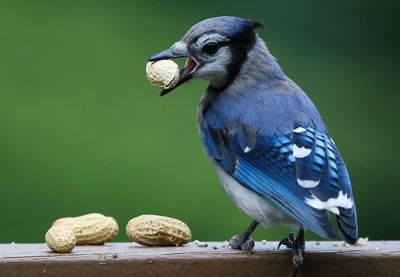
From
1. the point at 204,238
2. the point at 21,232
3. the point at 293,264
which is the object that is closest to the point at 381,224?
the point at 204,238

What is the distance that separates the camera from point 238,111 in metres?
2.45

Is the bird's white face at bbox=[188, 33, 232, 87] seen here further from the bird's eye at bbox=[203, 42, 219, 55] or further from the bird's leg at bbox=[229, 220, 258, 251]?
the bird's leg at bbox=[229, 220, 258, 251]

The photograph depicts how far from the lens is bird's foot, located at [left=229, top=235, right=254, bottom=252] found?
2133 mm

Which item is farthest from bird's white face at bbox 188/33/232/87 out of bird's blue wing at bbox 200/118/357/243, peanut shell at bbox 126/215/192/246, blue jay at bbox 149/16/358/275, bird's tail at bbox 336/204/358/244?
bird's tail at bbox 336/204/358/244

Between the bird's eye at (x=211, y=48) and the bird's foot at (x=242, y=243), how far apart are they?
0.57 m

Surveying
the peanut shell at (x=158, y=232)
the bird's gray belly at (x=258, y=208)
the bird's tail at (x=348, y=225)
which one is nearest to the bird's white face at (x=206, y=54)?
the bird's gray belly at (x=258, y=208)

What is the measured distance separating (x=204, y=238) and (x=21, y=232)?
72 cm

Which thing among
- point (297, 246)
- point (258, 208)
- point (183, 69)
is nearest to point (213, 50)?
point (183, 69)

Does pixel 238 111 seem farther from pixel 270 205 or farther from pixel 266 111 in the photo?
pixel 270 205

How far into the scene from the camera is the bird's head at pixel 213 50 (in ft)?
8.13

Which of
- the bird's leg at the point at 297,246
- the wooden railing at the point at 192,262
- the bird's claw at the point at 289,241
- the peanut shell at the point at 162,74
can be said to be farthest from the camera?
the peanut shell at the point at 162,74

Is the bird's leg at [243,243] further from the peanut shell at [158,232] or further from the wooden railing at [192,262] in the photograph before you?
the peanut shell at [158,232]

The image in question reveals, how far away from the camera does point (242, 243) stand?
215 centimetres

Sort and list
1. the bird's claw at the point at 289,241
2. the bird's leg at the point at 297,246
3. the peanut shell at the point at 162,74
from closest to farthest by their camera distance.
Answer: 1. the bird's leg at the point at 297,246
2. the bird's claw at the point at 289,241
3. the peanut shell at the point at 162,74
